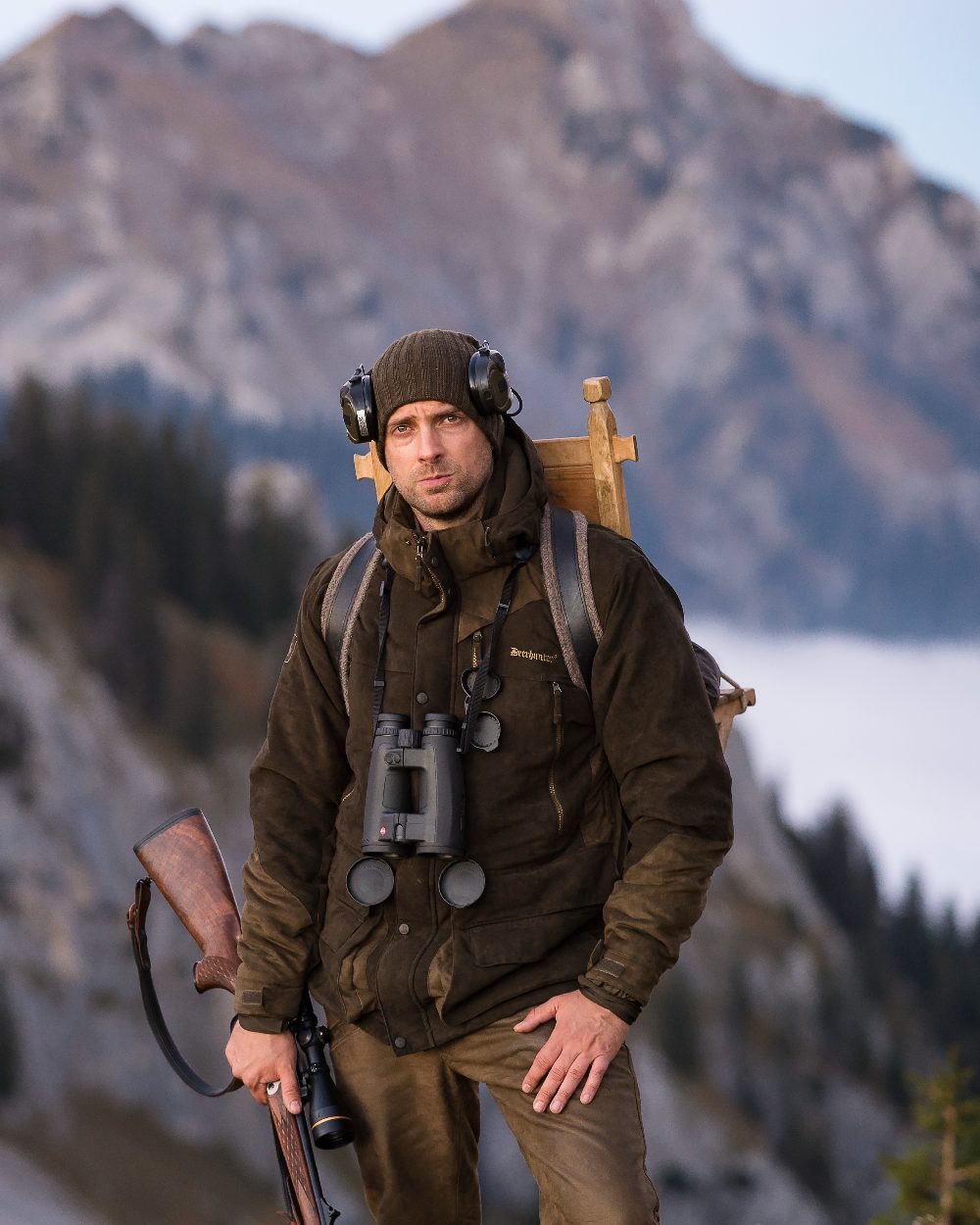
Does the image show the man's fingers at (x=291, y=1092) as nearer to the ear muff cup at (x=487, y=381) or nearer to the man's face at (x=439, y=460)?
the man's face at (x=439, y=460)

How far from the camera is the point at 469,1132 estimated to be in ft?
13.3

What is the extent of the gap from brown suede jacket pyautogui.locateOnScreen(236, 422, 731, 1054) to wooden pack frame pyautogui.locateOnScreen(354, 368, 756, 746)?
31 centimetres

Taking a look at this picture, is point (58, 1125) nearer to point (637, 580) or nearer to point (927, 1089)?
point (927, 1089)

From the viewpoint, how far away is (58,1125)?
37.9m

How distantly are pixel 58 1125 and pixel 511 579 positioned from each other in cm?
3831

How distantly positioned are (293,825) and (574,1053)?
1.03 metres

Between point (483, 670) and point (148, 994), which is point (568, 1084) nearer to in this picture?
point (483, 670)

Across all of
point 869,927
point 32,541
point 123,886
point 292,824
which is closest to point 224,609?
point 32,541

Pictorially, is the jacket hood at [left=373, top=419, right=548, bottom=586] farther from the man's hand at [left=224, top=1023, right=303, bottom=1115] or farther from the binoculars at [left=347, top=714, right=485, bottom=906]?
the man's hand at [left=224, top=1023, right=303, bottom=1115]

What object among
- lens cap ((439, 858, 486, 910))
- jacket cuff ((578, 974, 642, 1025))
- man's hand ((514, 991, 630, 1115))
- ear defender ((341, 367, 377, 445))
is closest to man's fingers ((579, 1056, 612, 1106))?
man's hand ((514, 991, 630, 1115))

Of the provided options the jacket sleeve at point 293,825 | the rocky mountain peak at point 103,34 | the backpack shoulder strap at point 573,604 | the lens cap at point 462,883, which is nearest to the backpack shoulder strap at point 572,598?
the backpack shoulder strap at point 573,604

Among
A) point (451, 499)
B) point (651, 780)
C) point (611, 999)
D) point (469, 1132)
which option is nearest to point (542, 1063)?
point (611, 999)

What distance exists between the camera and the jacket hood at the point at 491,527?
3758mm

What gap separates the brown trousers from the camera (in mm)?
3479
